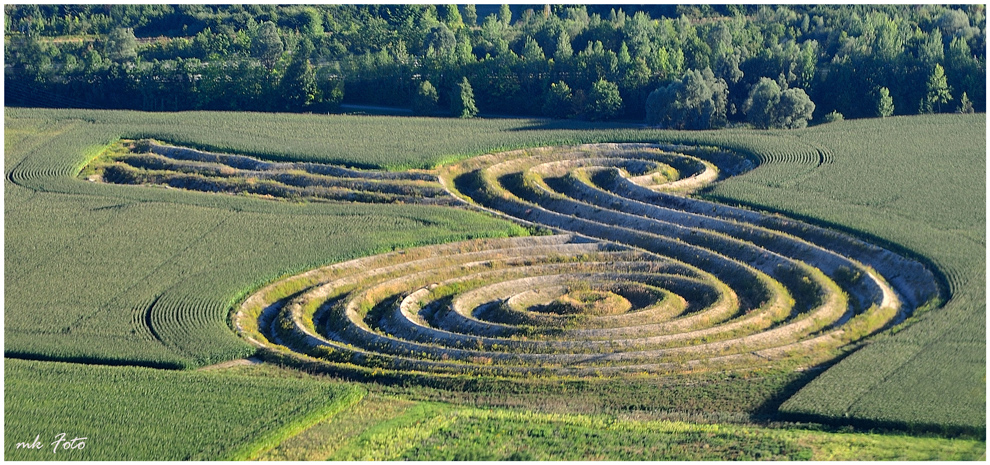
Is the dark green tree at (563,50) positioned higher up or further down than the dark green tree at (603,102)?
higher up

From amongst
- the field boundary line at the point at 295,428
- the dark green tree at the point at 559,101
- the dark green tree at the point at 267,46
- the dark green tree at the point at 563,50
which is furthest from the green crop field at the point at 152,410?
the dark green tree at the point at 267,46

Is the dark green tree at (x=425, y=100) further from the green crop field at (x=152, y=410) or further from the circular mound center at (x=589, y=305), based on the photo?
the green crop field at (x=152, y=410)

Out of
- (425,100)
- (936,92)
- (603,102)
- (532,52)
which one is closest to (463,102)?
(425,100)

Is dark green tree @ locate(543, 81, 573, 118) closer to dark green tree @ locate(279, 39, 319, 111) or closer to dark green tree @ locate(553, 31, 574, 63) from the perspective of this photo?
dark green tree @ locate(553, 31, 574, 63)

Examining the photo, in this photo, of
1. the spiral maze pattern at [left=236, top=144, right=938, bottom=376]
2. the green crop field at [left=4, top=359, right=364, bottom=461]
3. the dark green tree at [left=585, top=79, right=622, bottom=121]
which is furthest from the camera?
the dark green tree at [left=585, top=79, right=622, bottom=121]

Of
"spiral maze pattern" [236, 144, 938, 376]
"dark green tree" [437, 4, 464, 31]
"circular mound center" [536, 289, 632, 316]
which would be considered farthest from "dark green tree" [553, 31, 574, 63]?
"circular mound center" [536, 289, 632, 316]

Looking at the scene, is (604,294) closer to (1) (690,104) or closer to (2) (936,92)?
(1) (690,104)
